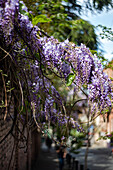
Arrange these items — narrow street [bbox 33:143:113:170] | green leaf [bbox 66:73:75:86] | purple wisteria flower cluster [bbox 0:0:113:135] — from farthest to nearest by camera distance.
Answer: narrow street [bbox 33:143:113:170]
green leaf [bbox 66:73:75:86]
purple wisteria flower cluster [bbox 0:0:113:135]

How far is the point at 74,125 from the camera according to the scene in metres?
3.65

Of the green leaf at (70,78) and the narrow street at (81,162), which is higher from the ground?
the green leaf at (70,78)

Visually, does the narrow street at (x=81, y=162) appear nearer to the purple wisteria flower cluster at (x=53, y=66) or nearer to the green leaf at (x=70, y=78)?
the purple wisteria flower cluster at (x=53, y=66)

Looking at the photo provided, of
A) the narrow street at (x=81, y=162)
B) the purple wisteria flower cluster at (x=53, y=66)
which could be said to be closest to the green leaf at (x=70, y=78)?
the purple wisteria flower cluster at (x=53, y=66)

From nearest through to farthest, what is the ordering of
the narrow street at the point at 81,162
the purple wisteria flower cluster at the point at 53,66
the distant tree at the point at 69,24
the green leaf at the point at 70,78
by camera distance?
1. the purple wisteria flower cluster at the point at 53,66
2. the green leaf at the point at 70,78
3. the distant tree at the point at 69,24
4. the narrow street at the point at 81,162

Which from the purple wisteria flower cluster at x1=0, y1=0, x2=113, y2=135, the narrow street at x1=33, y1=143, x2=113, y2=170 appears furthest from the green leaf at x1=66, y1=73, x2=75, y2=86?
the narrow street at x1=33, y1=143, x2=113, y2=170

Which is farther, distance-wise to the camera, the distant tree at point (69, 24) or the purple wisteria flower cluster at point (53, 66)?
the distant tree at point (69, 24)

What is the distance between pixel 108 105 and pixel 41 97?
0.82m

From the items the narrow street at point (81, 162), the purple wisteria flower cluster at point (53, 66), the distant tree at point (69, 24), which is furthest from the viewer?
the narrow street at point (81, 162)

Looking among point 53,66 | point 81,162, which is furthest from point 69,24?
point 81,162

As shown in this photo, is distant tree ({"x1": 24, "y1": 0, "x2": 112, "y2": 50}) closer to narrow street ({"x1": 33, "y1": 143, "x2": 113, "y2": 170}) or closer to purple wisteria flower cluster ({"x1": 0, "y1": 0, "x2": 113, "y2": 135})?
purple wisteria flower cluster ({"x1": 0, "y1": 0, "x2": 113, "y2": 135})

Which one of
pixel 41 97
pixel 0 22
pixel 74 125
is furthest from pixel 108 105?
pixel 0 22

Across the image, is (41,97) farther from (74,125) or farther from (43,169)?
(43,169)

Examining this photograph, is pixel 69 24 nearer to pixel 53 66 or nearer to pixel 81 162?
pixel 53 66
